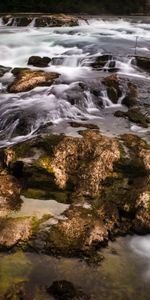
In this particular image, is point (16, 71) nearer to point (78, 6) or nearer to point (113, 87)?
point (113, 87)

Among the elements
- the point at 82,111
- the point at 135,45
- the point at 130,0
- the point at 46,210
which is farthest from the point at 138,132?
the point at 130,0

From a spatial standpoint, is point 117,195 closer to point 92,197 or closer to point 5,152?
point 92,197

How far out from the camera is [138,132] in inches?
446

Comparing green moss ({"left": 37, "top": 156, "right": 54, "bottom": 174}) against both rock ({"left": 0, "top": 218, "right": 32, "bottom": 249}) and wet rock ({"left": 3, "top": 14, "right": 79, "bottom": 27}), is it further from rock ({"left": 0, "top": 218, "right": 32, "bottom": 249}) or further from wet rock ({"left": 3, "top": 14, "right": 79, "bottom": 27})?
wet rock ({"left": 3, "top": 14, "right": 79, "bottom": 27})

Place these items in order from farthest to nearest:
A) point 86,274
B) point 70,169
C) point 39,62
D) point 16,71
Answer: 1. point 39,62
2. point 16,71
3. point 70,169
4. point 86,274

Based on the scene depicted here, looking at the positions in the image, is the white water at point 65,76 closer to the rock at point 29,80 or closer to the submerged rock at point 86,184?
the rock at point 29,80

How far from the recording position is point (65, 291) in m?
6.19

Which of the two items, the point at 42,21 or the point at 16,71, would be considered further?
the point at 42,21

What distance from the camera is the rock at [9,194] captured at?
26.3ft

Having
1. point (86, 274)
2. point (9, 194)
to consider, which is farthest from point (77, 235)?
point (9, 194)

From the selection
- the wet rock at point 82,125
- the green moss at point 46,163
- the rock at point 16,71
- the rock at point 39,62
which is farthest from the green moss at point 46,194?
the rock at point 39,62

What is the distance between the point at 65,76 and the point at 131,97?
3263mm

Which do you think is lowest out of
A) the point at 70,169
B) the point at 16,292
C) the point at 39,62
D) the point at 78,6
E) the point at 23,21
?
the point at 16,292

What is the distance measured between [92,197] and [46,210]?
1.05 metres
